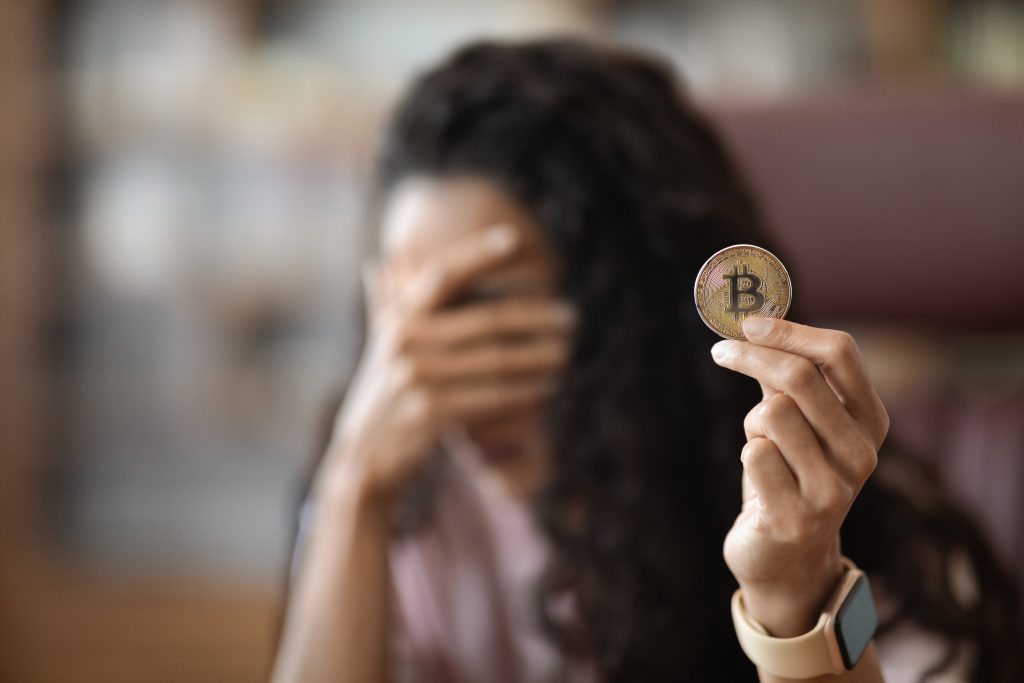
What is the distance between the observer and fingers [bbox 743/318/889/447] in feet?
1.12

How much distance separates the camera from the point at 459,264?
77 cm

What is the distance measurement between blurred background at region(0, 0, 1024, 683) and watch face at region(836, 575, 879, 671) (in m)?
1.87

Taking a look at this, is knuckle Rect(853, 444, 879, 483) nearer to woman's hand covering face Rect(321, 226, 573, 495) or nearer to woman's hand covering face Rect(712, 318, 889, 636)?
woman's hand covering face Rect(712, 318, 889, 636)

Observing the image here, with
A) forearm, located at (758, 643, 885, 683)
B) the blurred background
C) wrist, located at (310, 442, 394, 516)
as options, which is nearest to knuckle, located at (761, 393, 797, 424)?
forearm, located at (758, 643, 885, 683)

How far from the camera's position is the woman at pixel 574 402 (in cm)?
65

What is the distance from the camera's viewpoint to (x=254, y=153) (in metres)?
2.66

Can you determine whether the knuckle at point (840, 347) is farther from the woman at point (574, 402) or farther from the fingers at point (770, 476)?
the woman at point (574, 402)

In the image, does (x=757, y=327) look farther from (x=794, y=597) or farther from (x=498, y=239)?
(x=498, y=239)

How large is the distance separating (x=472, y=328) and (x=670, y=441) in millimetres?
195

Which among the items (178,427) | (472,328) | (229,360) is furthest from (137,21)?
(472,328)

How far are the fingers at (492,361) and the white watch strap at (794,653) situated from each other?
0.37 metres

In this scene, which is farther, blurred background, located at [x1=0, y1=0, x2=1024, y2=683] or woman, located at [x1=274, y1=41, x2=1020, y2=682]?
blurred background, located at [x1=0, y1=0, x2=1024, y2=683]

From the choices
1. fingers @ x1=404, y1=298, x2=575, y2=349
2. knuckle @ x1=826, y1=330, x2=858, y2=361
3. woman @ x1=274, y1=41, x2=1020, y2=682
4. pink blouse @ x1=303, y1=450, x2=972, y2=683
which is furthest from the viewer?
pink blouse @ x1=303, y1=450, x2=972, y2=683

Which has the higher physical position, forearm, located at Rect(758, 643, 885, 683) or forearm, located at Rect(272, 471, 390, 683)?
forearm, located at Rect(758, 643, 885, 683)
